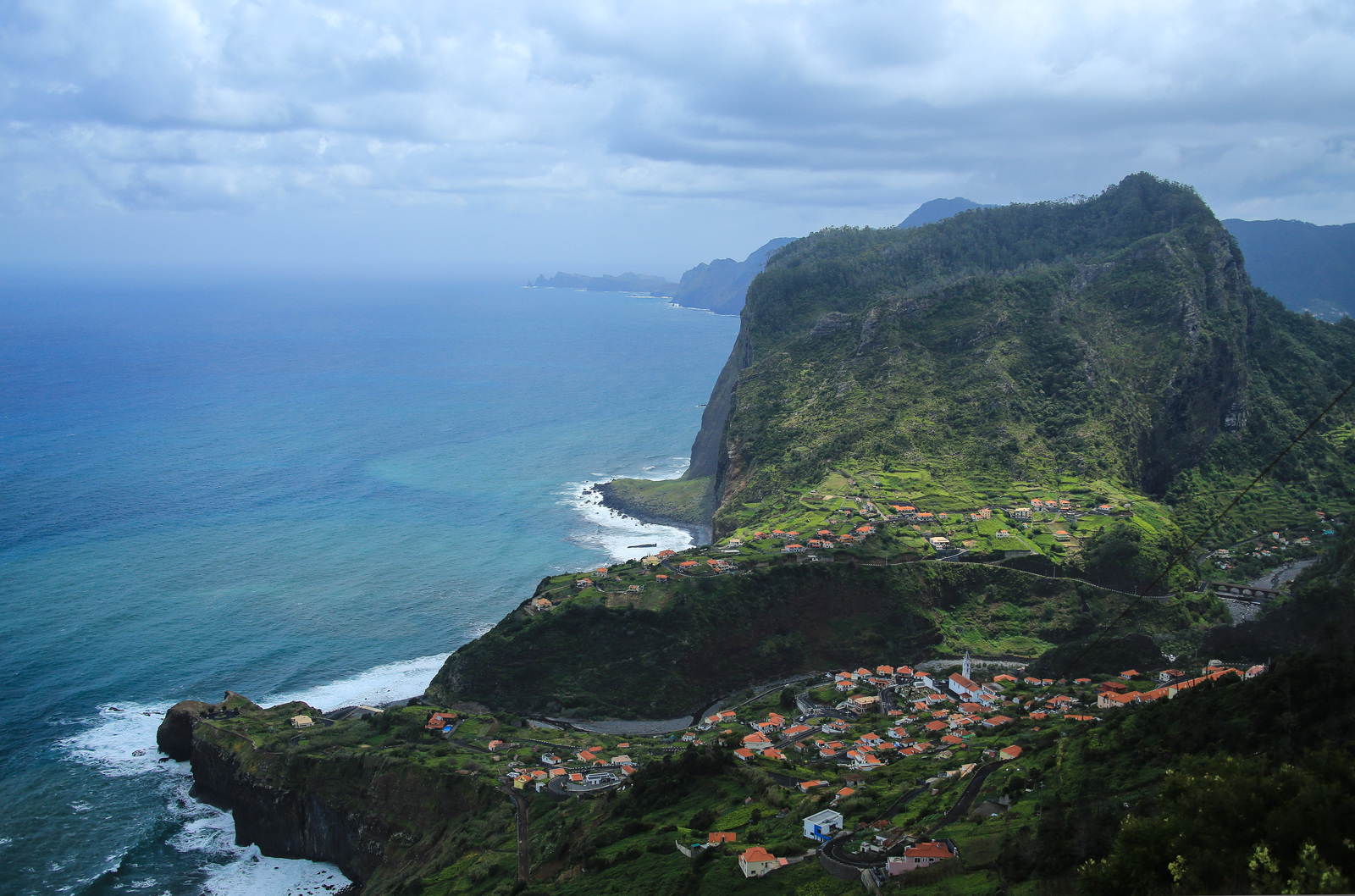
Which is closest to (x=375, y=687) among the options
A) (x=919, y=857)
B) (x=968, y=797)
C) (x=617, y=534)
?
(x=617, y=534)

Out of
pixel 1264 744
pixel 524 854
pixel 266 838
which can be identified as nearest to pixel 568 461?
pixel 266 838

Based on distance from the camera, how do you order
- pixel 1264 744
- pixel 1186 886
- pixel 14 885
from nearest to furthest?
pixel 1186 886 → pixel 1264 744 → pixel 14 885

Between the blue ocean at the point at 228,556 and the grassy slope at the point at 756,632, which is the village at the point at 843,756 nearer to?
the grassy slope at the point at 756,632

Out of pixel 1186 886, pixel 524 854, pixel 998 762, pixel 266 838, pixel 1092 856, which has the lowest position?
pixel 266 838

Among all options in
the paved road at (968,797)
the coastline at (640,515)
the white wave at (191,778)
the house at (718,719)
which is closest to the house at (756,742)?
the house at (718,719)

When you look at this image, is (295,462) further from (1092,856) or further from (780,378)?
(1092,856)

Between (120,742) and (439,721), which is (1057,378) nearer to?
(439,721)
